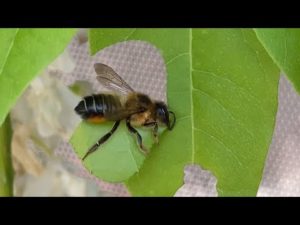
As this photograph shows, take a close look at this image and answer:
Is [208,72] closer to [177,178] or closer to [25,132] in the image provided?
[177,178]

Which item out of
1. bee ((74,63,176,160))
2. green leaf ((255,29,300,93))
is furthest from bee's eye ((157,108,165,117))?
green leaf ((255,29,300,93))

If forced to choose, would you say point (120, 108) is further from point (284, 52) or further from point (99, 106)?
point (284, 52)

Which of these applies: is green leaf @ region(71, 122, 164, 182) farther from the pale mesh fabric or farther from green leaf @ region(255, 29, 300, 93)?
green leaf @ region(255, 29, 300, 93)

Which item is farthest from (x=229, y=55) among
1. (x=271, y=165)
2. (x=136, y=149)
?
(x=271, y=165)

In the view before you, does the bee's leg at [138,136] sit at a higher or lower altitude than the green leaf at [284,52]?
lower

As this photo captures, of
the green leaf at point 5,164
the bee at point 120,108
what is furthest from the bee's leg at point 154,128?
the green leaf at point 5,164

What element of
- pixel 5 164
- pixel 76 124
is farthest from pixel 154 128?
pixel 76 124

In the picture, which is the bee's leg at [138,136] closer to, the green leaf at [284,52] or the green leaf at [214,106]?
the green leaf at [214,106]
